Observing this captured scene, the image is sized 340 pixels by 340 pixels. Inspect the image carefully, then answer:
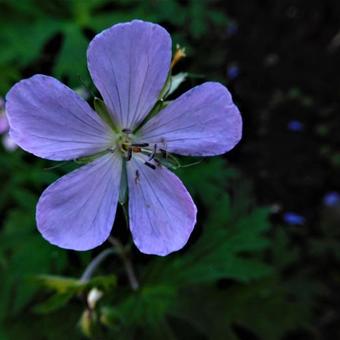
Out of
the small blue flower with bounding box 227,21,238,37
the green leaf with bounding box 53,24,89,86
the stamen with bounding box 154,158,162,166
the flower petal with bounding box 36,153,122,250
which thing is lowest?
the small blue flower with bounding box 227,21,238,37

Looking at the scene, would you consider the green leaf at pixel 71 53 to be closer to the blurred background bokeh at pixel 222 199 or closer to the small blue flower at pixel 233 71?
the blurred background bokeh at pixel 222 199

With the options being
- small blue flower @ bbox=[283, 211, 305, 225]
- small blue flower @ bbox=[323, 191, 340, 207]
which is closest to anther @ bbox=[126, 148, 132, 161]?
small blue flower @ bbox=[283, 211, 305, 225]

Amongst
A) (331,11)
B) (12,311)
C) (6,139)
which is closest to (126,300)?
(12,311)

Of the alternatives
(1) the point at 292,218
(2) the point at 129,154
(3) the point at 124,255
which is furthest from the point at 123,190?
(1) the point at 292,218

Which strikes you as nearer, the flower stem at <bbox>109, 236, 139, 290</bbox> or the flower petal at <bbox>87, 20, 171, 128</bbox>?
the flower petal at <bbox>87, 20, 171, 128</bbox>

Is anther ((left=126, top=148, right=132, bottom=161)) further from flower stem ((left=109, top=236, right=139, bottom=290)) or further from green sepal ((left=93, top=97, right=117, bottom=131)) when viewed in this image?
flower stem ((left=109, top=236, right=139, bottom=290))

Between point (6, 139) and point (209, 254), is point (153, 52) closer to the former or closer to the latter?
point (209, 254)
